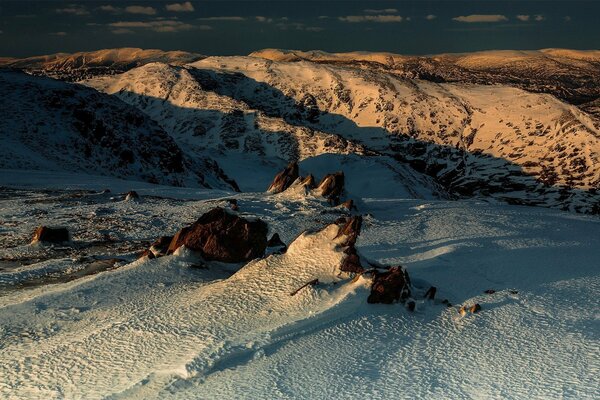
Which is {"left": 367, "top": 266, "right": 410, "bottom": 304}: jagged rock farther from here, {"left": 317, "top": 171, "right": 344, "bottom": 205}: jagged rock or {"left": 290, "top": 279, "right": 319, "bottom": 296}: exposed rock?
{"left": 317, "top": 171, "right": 344, "bottom": 205}: jagged rock

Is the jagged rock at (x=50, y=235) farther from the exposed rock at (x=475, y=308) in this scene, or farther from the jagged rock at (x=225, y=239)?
the exposed rock at (x=475, y=308)

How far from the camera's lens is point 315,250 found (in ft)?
41.9

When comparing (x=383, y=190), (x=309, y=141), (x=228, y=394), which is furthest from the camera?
(x=309, y=141)

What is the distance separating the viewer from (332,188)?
2697 centimetres

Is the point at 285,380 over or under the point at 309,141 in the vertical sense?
over

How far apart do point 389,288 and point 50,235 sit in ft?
44.9

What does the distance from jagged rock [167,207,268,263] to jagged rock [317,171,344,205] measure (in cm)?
1124

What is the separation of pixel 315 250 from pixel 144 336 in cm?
445

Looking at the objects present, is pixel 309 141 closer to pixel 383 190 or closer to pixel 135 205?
pixel 383 190

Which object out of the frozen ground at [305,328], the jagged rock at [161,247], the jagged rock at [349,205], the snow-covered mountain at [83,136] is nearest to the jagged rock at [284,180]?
the jagged rock at [349,205]

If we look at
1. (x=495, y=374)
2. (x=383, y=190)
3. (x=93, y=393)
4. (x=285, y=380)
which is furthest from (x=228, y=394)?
(x=383, y=190)

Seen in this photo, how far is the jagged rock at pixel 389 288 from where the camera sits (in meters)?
11.4

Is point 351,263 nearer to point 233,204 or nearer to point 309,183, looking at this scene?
point 233,204

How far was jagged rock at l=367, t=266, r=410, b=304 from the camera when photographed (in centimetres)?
1140
